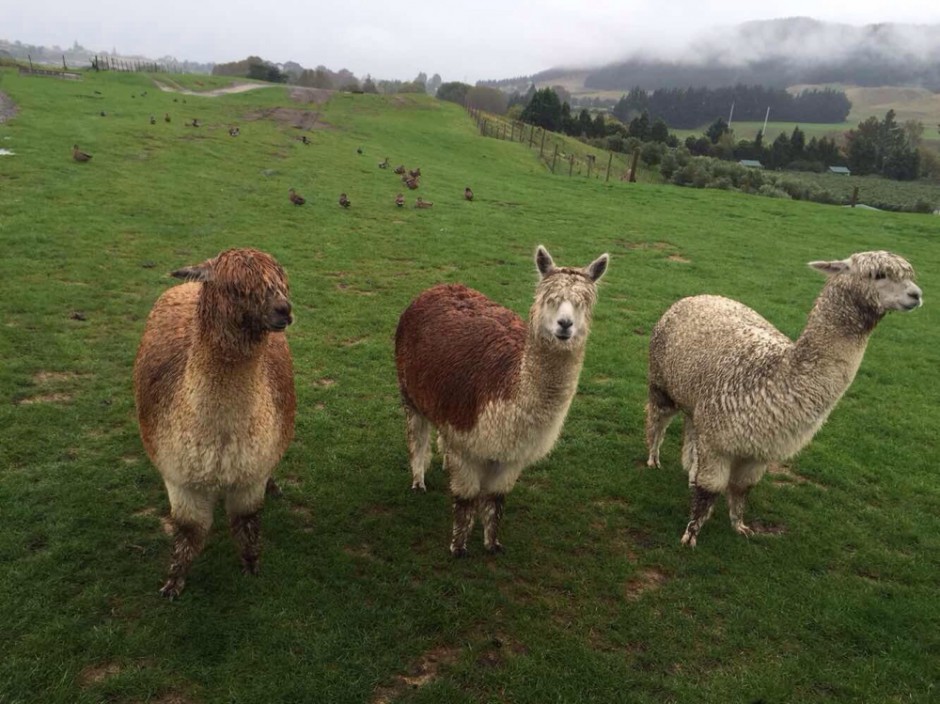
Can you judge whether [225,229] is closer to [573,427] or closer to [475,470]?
[573,427]

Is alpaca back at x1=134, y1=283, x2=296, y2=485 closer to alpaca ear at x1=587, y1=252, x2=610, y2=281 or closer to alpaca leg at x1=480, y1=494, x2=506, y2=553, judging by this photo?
alpaca leg at x1=480, y1=494, x2=506, y2=553

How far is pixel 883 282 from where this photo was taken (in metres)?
4.42

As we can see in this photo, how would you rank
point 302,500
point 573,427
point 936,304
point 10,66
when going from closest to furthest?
point 302,500
point 573,427
point 936,304
point 10,66

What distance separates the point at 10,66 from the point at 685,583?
5762 cm

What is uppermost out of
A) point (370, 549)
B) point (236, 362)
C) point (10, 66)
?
point (10, 66)

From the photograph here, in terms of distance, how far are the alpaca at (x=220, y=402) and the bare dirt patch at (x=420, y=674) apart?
1405mm

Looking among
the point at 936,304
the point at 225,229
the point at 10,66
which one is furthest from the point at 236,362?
the point at 10,66

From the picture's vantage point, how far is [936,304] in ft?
43.1

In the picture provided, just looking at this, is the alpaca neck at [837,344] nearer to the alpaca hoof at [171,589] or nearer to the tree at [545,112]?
the alpaca hoof at [171,589]

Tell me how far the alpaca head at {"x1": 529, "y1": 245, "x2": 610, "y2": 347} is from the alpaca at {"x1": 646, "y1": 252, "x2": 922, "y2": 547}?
1820mm

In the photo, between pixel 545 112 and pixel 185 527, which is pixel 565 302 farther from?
pixel 545 112

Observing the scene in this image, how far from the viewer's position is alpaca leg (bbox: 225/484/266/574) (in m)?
3.98

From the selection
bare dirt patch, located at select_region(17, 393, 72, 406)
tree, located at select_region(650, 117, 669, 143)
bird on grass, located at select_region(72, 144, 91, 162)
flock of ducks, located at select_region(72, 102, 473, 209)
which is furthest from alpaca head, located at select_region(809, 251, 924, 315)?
tree, located at select_region(650, 117, 669, 143)

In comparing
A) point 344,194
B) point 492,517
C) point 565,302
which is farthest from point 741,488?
point 344,194
